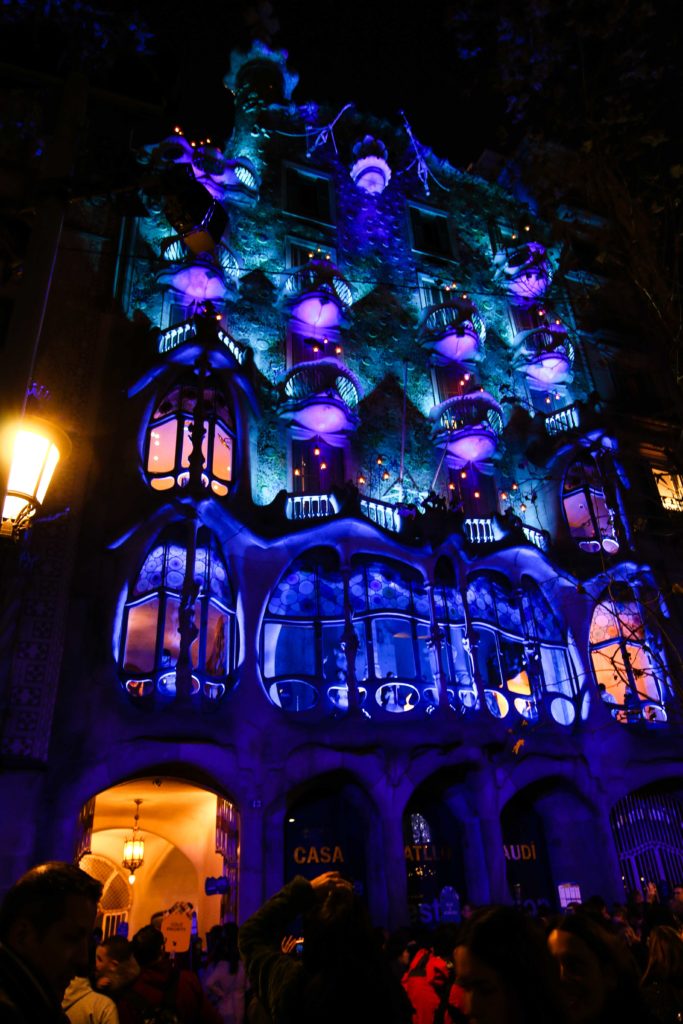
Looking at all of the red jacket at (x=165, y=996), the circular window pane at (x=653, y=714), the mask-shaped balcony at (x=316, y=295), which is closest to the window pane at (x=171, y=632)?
the mask-shaped balcony at (x=316, y=295)

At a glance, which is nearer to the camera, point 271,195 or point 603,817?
point 603,817

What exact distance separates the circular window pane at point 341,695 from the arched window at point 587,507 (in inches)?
389

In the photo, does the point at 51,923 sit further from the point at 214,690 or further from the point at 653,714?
the point at 653,714

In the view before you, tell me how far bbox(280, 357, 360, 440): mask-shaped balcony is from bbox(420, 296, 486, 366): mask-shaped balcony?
448cm

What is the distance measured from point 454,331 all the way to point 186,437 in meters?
11.0

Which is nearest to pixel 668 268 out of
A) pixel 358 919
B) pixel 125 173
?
pixel 125 173

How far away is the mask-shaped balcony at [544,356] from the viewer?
26.5 meters

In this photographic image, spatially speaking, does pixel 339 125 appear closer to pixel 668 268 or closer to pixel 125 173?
pixel 668 268

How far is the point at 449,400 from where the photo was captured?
23.5 metres

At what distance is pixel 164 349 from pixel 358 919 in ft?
61.0

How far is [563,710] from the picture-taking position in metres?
20.5

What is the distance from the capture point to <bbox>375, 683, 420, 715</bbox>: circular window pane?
688 inches

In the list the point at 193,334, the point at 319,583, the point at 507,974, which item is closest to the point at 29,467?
the point at 507,974

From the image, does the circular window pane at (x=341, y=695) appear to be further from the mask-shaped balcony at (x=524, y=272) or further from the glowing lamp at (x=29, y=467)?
the mask-shaped balcony at (x=524, y=272)
